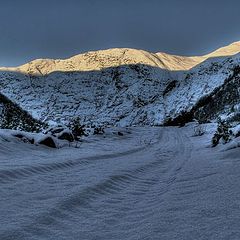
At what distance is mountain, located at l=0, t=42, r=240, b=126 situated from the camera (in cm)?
6393

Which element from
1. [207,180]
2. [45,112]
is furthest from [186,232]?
[45,112]

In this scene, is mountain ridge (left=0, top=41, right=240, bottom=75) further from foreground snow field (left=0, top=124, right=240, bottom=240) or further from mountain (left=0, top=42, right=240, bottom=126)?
foreground snow field (left=0, top=124, right=240, bottom=240)

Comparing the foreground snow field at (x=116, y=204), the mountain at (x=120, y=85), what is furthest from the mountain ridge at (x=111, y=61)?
the foreground snow field at (x=116, y=204)

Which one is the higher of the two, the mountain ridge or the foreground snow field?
the mountain ridge

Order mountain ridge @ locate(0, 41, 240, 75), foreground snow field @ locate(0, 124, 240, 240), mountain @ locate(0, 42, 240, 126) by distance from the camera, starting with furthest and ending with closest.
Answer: mountain ridge @ locate(0, 41, 240, 75)
mountain @ locate(0, 42, 240, 126)
foreground snow field @ locate(0, 124, 240, 240)

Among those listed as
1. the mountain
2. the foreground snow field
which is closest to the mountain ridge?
the mountain

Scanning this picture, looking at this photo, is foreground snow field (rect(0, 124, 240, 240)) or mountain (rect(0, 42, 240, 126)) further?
mountain (rect(0, 42, 240, 126))

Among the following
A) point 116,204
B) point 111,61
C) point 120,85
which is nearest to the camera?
point 116,204

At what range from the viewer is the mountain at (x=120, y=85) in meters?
63.9

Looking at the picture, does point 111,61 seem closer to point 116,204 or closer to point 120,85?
point 120,85

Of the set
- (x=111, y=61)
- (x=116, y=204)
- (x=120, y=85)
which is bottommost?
(x=116, y=204)

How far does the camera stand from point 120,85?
80750 millimetres

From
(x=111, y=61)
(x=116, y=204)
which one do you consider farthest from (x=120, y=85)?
(x=116, y=204)

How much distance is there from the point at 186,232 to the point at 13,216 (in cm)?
115
